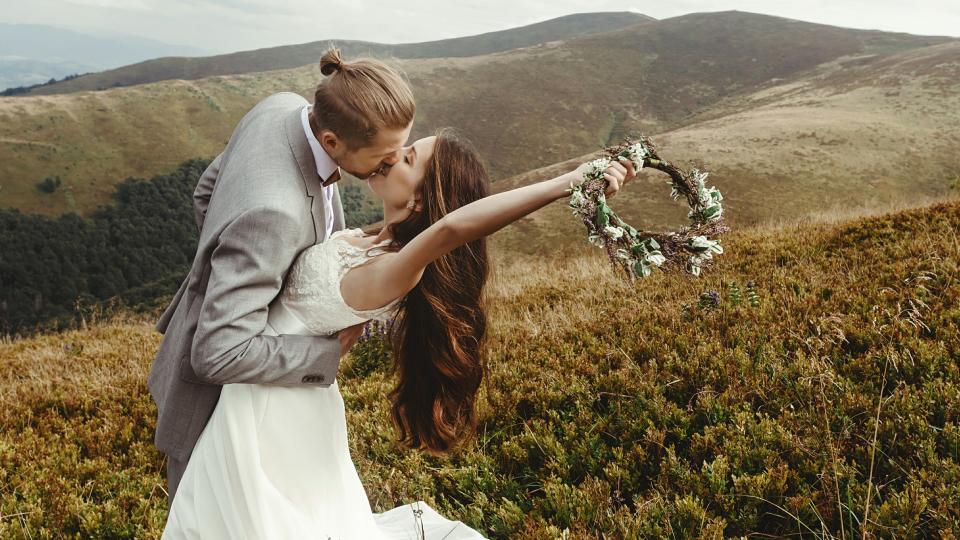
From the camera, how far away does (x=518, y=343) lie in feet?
23.9

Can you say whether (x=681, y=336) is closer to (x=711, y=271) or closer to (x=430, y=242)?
(x=711, y=271)

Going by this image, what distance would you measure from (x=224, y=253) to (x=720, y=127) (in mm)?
57919

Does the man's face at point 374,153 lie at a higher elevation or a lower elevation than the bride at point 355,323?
higher

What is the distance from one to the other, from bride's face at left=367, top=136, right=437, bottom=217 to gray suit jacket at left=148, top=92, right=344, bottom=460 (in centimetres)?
40

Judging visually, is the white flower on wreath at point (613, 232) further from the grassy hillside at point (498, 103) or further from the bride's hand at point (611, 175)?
the grassy hillside at point (498, 103)

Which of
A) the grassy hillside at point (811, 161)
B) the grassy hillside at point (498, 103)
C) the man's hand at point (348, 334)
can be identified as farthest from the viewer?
the grassy hillside at point (498, 103)

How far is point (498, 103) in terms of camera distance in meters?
134

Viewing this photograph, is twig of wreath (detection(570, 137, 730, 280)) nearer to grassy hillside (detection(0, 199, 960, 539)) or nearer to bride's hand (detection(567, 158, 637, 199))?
bride's hand (detection(567, 158, 637, 199))

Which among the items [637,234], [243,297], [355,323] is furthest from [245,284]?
[637,234]

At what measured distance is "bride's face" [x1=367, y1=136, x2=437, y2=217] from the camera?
350cm

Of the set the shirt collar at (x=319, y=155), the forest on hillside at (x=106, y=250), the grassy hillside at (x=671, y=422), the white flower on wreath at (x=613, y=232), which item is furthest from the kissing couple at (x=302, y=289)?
the forest on hillside at (x=106, y=250)

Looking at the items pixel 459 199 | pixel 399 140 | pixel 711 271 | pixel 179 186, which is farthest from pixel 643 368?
pixel 179 186

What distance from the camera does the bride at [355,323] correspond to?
3.02 metres

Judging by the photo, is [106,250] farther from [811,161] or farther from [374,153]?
[374,153]
